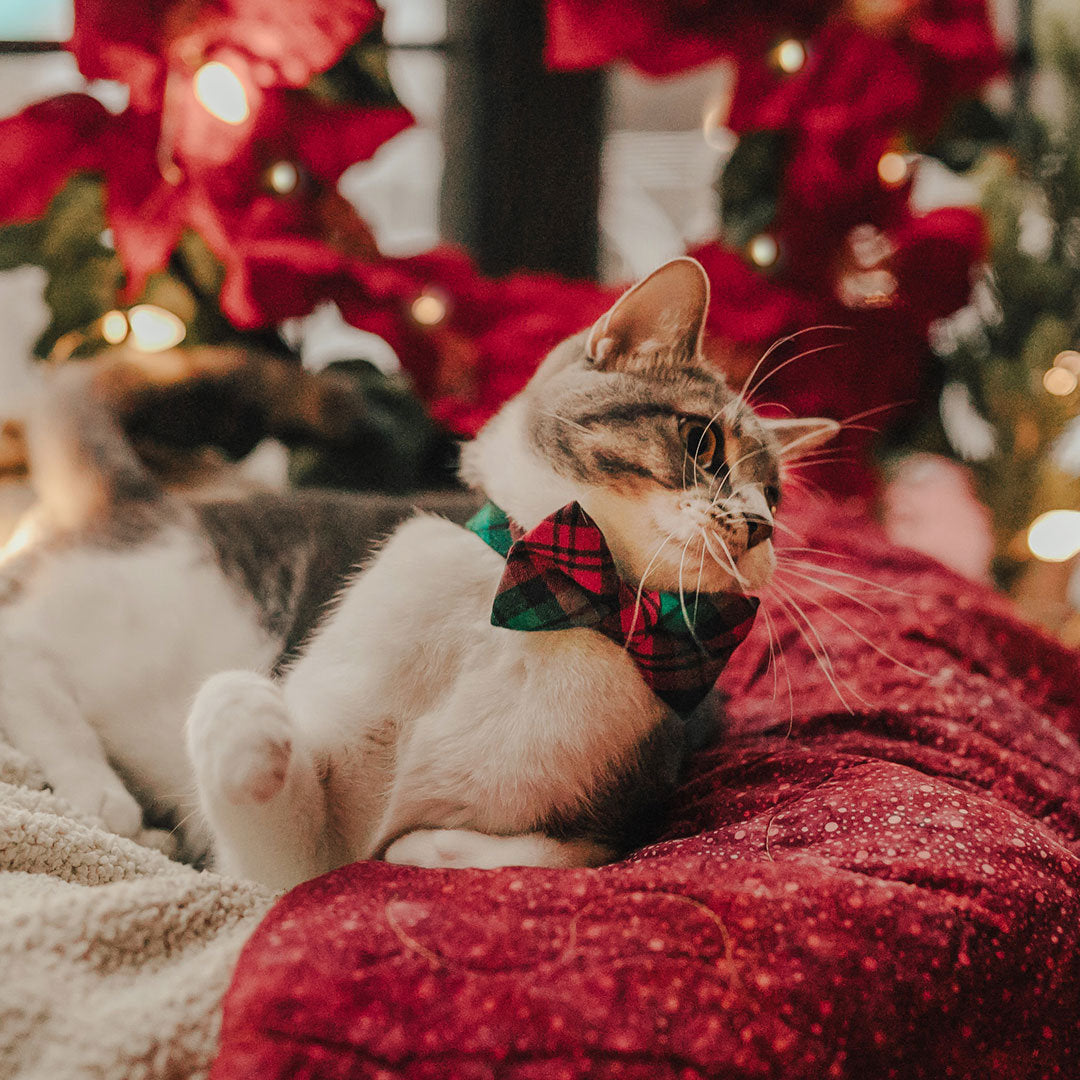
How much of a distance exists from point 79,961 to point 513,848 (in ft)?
0.90

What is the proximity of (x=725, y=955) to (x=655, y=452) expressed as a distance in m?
0.34

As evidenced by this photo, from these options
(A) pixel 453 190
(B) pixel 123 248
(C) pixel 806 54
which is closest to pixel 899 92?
(C) pixel 806 54

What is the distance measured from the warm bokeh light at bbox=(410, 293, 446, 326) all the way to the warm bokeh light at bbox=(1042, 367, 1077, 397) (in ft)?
3.24

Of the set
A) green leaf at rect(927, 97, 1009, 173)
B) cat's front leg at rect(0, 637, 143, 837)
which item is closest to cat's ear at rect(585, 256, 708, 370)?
cat's front leg at rect(0, 637, 143, 837)

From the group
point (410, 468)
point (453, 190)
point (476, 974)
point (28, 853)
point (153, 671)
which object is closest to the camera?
point (476, 974)

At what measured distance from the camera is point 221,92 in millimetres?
1151

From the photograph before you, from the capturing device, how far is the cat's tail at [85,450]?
102 cm

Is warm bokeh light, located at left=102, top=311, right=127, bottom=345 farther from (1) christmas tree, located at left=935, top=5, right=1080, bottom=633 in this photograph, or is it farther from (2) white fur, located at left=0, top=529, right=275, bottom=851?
(1) christmas tree, located at left=935, top=5, right=1080, bottom=633

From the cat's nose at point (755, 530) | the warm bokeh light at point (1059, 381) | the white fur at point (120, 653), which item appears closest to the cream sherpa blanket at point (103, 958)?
the white fur at point (120, 653)

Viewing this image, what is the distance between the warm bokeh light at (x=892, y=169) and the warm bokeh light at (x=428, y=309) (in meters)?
0.71

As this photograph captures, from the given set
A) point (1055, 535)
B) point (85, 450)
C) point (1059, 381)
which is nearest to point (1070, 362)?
point (1059, 381)

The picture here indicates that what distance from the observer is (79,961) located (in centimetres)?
54

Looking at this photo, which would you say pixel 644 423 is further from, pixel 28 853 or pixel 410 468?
pixel 410 468

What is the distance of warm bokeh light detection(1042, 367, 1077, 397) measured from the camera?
1.54m
